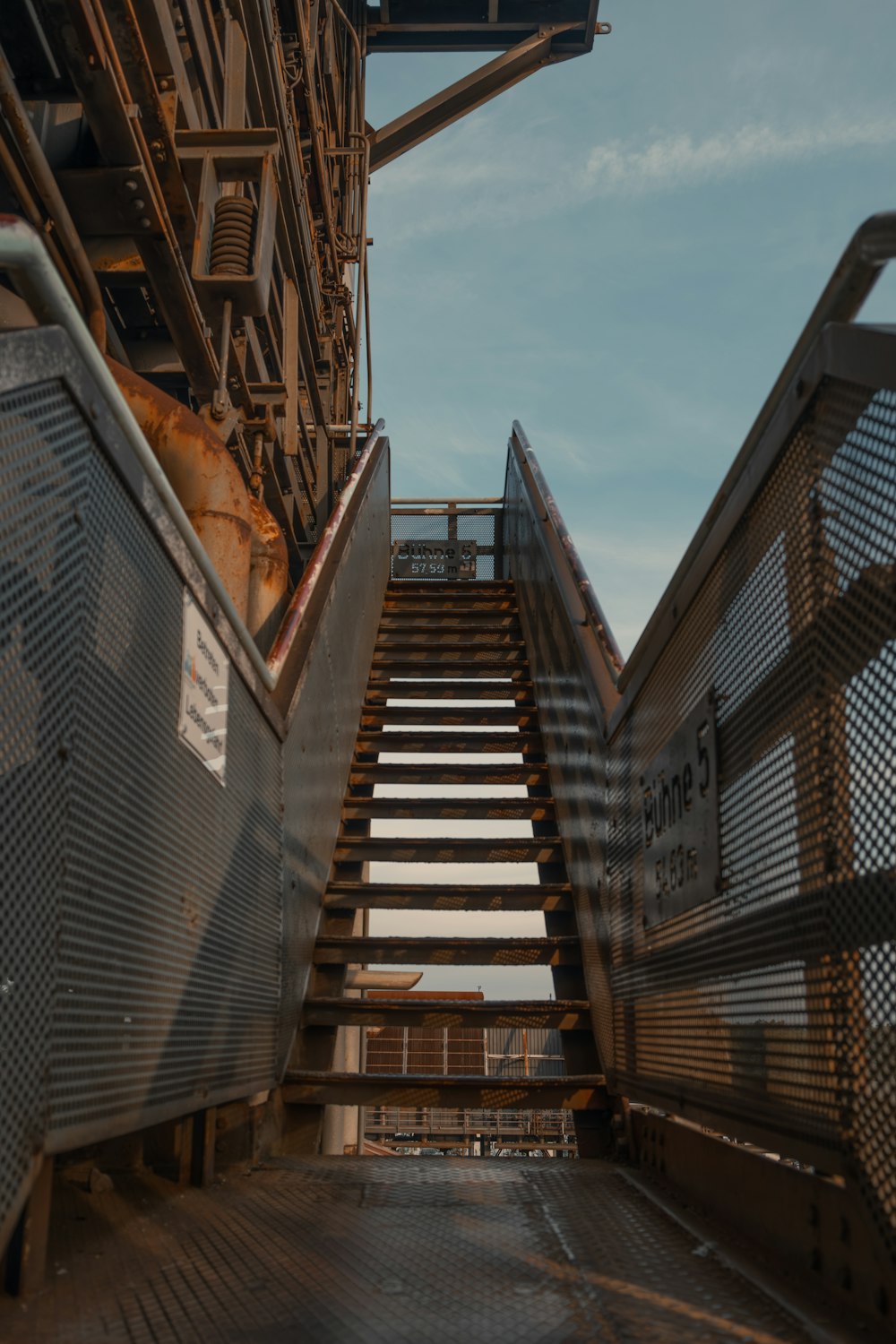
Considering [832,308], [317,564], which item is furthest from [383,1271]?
[317,564]

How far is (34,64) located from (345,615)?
3.00 meters

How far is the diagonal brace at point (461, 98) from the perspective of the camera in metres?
14.8

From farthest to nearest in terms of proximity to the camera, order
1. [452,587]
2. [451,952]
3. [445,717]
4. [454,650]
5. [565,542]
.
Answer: [452,587] < [454,650] < [445,717] < [565,542] < [451,952]

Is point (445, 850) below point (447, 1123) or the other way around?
the other way around

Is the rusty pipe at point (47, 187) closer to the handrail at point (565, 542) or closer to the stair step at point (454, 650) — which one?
the handrail at point (565, 542)

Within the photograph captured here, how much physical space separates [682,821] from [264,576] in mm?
2612

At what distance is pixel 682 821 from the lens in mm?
2859

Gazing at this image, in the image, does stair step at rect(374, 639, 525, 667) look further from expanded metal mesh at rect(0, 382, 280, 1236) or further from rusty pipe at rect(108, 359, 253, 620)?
expanded metal mesh at rect(0, 382, 280, 1236)

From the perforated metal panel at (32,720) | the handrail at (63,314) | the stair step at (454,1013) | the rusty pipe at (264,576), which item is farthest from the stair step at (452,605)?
the perforated metal panel at (32,720)

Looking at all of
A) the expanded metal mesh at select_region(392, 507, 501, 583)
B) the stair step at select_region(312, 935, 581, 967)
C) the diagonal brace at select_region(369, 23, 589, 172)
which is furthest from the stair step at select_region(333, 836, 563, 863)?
the diagonal brace at select_region(369, 23, 589, 172)

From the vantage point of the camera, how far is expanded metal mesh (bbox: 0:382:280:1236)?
5.30 ft

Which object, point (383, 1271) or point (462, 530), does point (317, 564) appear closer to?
point (383, 1271)

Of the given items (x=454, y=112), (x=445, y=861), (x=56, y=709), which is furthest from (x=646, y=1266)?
(x=454, y=112)

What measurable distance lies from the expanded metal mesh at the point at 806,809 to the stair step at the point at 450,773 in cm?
338
